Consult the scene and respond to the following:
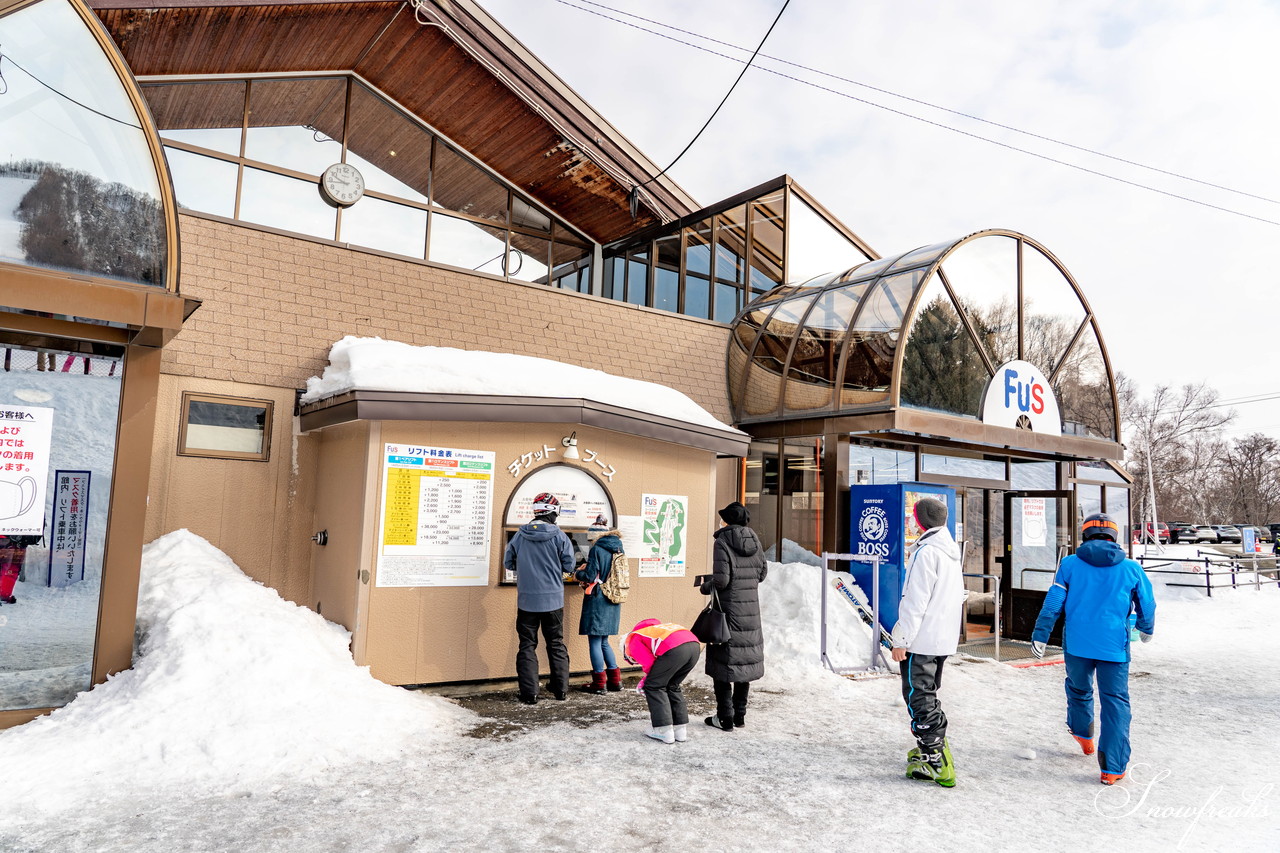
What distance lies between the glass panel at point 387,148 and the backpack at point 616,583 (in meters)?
5.37

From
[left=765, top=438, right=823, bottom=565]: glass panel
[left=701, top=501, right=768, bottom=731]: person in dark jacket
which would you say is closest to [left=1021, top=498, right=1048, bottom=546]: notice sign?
[left=765, top=438, right=823, bottom=565]: glass panel

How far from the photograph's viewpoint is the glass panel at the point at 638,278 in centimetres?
1293

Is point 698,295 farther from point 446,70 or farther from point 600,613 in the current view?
point 600,613

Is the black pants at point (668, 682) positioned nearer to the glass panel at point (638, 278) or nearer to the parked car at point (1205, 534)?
the glass panel at point (638, 278)

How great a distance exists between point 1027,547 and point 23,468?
1150 centimetres

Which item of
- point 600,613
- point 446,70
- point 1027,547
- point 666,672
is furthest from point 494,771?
point 1027,547

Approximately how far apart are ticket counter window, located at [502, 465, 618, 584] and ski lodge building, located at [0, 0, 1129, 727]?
3cm

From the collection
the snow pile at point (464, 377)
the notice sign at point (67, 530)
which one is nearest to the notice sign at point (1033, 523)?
the snow pile at point (464, 377)

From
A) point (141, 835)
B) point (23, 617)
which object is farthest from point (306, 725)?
point (23, 617)

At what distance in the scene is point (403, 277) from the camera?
30.4ft

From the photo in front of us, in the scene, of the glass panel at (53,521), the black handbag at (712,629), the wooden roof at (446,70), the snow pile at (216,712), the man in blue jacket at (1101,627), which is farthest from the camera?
the wooden roof at (446,70)

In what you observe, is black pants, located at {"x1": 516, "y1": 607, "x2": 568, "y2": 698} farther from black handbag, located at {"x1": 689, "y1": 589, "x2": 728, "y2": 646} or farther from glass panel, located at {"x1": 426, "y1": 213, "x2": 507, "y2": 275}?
glass panel, located at {"x1": 426, "y1": 213, "x2": 507, "y2": 275}

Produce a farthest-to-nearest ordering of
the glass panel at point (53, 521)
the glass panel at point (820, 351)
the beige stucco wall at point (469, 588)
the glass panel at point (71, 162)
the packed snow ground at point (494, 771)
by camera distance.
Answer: the glass panel at point (820, 351) → the beige stucco wall at point (469, 588) → the glass panel at point (53, 521) → the glass panel at point (71, 162) → the packed snow ground at point (494, 771)

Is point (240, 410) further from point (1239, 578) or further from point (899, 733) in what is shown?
point (1239, 578)
